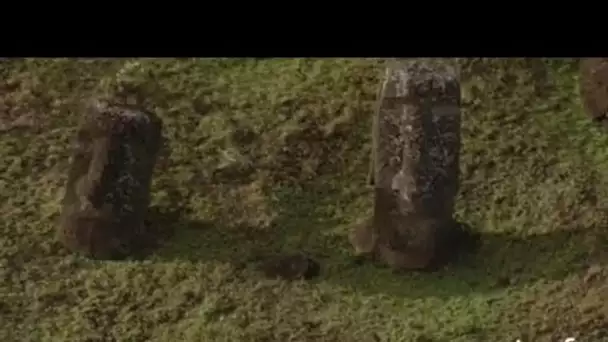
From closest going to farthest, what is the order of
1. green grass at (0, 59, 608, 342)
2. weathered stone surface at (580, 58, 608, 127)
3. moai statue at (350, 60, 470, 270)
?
1. green grass at (0, 59, 608, 342)
2. moai statue at (350, 60, 470, 270)
3. weathered stone surface at (580, 58, 608, 127)

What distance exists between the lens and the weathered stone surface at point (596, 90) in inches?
124

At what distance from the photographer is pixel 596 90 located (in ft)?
10.4

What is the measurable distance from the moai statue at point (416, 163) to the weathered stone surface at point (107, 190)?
60 centimetres

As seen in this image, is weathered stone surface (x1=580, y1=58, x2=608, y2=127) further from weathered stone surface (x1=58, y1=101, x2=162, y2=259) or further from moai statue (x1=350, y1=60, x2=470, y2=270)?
weathered stone surface (x1=58, y1=101, x2=162, y2=259)

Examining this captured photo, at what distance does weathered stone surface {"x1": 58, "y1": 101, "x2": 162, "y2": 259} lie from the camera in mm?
2775

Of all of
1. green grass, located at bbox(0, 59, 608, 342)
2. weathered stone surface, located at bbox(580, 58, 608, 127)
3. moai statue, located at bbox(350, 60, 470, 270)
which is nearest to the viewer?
green grass, located at bbox(0, 59, 608, 342)

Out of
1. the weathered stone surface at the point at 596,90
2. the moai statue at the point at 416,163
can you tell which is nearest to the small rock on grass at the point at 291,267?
the moai statue at the point at 416,163

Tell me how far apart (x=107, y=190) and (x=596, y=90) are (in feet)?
4.59

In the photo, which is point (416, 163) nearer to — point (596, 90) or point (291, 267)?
point (291, 267)

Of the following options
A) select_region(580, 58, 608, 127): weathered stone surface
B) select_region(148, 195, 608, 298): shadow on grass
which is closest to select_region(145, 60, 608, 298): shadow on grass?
select_region(148, 195, 608, 298): shadow on grass

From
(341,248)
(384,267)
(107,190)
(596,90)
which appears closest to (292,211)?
(341,248)

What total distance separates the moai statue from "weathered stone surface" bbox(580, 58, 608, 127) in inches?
23.8

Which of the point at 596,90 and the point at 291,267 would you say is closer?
the point at 291,267
